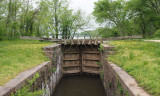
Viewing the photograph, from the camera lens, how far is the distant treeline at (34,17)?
842 inches

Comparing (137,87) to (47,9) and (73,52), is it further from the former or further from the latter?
(47,9)

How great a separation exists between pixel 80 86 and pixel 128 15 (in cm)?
2007


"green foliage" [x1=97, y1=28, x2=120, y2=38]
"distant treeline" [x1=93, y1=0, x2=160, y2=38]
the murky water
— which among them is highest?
"distant treeline" [x1=93, y1=0, x2=160, y2=38]

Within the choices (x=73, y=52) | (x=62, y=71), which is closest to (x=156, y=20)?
(x=73, y=52)

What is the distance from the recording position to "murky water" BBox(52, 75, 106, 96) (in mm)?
9961

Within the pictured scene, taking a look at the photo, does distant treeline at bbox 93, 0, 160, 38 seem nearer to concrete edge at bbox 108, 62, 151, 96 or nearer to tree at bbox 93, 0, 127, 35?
tree at bbox 93, 0, 127, 35

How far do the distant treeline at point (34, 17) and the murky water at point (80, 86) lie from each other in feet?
40.9

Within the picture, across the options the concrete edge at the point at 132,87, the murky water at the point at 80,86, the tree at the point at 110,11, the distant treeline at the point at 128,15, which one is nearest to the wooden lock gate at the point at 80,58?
the murky water at the point at 80,86

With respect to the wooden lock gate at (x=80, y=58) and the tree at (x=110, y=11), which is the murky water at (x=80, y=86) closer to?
the wooden lock gate at (x=80, y=58)

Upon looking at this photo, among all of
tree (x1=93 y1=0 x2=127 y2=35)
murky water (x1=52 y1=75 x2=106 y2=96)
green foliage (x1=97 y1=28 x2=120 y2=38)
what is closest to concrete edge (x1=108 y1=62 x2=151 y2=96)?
murky water (x1=52 y1=75 x2=106 y2=96)

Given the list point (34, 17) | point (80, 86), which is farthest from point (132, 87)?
point (34, 17)

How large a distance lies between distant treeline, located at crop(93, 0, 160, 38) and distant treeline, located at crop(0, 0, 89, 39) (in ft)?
19.1

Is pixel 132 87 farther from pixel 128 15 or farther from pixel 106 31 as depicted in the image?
pixel 106 31

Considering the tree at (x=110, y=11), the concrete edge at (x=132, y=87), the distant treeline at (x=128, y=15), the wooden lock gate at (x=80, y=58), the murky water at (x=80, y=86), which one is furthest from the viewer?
the tree at (x=110, y=11)
